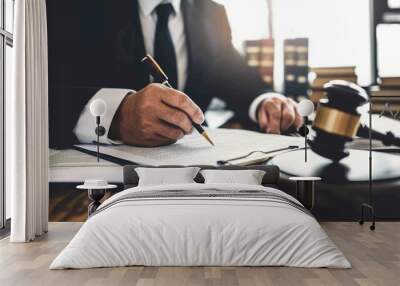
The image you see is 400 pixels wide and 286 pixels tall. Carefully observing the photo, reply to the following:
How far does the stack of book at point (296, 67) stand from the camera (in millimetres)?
7863

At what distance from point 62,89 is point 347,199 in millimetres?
4070

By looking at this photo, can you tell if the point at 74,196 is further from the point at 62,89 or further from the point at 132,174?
the point at 62,89

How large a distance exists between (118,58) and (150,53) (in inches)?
17.1

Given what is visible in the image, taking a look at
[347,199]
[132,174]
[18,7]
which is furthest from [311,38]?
[18,7]

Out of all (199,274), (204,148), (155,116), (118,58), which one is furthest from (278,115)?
(199,274)

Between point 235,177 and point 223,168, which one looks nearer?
point 235,177

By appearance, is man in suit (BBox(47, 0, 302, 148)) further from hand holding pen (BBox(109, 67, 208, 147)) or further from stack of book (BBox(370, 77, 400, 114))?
stack of book (BBox(370, 77, 400, 114))

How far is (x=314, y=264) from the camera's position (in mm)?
4629

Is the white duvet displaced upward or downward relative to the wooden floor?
upward

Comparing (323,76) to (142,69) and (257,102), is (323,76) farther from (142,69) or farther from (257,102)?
(142,69)

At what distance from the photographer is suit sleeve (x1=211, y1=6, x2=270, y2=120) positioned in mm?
7883

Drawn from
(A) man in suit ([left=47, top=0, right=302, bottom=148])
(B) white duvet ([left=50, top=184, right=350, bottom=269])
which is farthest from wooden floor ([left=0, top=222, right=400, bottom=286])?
(A) man in suit ([left=47, top=0, right=302, bottom=148])

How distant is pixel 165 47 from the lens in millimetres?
7906

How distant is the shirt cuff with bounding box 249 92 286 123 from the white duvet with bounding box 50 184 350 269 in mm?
3114
